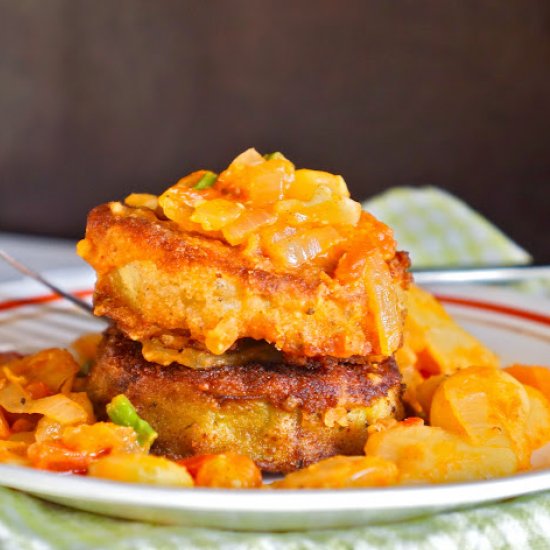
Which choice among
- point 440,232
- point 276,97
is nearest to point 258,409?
point 440,232

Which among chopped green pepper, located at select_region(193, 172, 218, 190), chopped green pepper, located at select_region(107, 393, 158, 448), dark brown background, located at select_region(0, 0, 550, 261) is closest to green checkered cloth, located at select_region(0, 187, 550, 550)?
chopped green pepper, located at select_region(107, 393, 158, 448)

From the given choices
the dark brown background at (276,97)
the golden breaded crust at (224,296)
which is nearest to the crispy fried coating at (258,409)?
the golden breaded crust at (224,296)

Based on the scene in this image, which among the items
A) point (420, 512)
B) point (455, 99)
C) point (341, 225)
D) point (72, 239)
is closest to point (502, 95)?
point (455, 99)

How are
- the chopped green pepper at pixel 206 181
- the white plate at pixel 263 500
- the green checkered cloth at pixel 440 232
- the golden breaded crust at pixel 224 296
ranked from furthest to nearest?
the green checkered cloth at pixel 440 232
the chopped green pepper at pixel 206 181
the golden breaded crust at pixel 224 296
the white plate at pixel 263 500

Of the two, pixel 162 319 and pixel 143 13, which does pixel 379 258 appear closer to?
pixel 162 319

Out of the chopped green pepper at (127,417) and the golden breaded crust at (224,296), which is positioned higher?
the golden breaded crust at (224,296)

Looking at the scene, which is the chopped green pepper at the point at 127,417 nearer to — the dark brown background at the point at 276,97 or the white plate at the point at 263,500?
the white plate at the point at 263,500

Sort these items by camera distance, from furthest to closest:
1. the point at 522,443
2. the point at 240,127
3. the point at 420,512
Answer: the point at 240,127 → the point at 522,443 → the point at 420,512

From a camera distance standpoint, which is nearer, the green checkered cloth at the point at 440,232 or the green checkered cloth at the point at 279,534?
the green checkered cloth at the point at 279,534
